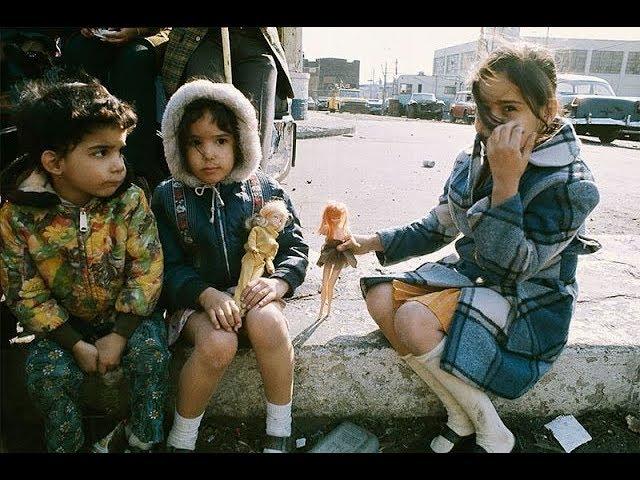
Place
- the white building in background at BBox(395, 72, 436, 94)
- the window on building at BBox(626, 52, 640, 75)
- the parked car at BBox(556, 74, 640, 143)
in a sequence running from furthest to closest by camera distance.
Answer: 1. the white building in background at BBox(395, 72, 436, 94)
2. the window on building at BBox(626, 52, 640, 75)
3. the parked car at BBox(556, 74, 640, 143)

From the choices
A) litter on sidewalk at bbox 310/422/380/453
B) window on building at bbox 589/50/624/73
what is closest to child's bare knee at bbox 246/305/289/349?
litter on sidewalk at bbox 310/422/380/453

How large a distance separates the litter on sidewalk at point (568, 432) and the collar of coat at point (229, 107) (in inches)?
57.6

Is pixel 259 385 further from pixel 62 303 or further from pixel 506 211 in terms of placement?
pixel 506 211

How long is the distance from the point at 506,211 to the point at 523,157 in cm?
17

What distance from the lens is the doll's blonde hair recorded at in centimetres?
179

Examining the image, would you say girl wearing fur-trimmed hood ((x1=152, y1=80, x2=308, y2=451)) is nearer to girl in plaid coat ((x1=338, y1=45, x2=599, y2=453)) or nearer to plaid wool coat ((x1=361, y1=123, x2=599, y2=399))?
girl in plaid coat ((x1=338, y1=45, x2=599, y2=453))

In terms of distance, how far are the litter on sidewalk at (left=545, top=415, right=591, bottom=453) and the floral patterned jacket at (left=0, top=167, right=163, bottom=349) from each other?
1.52 meters

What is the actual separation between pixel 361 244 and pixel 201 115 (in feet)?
2.49

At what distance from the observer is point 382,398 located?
192cm

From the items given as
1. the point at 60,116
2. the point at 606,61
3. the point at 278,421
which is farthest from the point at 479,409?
the point at 606,61

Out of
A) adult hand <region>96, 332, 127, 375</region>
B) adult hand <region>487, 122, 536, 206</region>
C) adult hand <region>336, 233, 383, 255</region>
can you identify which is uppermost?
adult hand <region>487, 122, 536, 206</region>

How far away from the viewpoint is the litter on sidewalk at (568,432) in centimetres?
185

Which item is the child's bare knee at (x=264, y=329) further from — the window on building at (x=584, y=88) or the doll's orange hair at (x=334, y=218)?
the window on building at (x=584, y=88)
